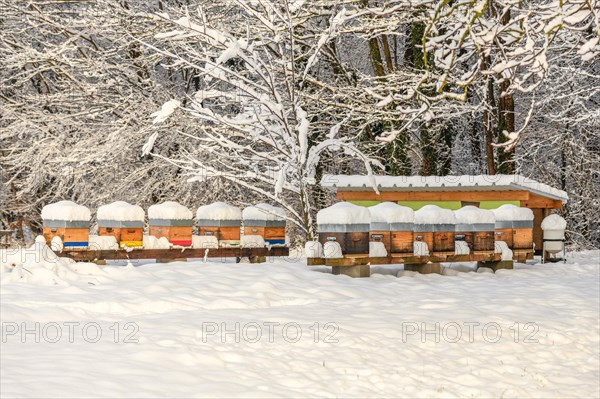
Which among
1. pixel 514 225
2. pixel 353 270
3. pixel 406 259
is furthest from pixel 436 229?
pixel 514 225

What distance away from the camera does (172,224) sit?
38.6ft

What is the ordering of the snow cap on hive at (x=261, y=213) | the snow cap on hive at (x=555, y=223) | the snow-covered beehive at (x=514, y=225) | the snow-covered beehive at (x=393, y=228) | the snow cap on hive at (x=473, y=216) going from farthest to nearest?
1. the snow cap on hive at (x=555, y=223)
2. the snow-covered beehive at (x=514, y=225)
3. the snow cap on hive at (x=261, y=213)
4. the snow cap on hive at (x=473, y=216)
5. the snow-covered beehive at (x=393, y=228)

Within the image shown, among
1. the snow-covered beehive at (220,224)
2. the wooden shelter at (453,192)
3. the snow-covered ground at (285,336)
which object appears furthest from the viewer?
the wooden shelter at (453,192)

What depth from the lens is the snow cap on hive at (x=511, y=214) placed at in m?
12.6

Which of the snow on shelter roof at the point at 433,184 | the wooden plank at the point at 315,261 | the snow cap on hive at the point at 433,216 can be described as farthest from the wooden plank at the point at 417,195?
the wooden plank at the point at 315,261

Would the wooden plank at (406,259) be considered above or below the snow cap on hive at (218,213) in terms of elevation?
below

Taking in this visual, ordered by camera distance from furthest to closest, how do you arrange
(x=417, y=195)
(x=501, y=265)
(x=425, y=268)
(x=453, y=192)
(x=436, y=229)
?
1. (x=417, y=195)
2. (x=453, y=192)
3. (x=501, y=265)
4. (x=425, y=268)
5. (x=436, y=229)

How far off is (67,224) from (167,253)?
1674 mm

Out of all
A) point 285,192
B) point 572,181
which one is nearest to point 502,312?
point 285,192

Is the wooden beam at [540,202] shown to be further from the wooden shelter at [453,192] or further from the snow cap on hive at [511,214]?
the snow cap on hive at [511,214]

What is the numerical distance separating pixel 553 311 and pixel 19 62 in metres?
12.9

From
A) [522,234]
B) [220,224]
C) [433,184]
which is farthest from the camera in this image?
[433,184]

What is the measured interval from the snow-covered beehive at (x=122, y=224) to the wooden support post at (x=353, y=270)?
301 cm

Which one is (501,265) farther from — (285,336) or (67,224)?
(67,224)
